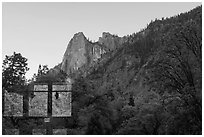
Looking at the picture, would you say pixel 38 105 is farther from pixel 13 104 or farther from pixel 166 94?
pixel 166 94

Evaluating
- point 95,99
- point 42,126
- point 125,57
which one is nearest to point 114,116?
point 95,99

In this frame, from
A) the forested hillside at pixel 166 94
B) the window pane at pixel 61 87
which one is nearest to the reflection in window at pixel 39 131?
the forested hillside at pixel 166 94

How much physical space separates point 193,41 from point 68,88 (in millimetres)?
9480

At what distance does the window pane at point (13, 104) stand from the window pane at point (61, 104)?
2478mm

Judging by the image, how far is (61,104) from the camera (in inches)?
826

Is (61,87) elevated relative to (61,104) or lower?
elevated

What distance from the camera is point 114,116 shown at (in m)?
21.4

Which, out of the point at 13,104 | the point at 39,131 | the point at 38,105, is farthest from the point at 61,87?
the point at 39,131

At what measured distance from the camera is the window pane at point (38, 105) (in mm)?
19219

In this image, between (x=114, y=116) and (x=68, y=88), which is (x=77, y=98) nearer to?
(x=68, y=88)

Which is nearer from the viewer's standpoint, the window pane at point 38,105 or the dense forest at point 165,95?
the dense forest at point 165,95

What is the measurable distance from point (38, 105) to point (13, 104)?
7.78ft

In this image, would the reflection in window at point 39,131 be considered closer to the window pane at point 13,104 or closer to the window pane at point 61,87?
the window pane at point 13,104

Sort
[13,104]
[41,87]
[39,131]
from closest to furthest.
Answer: [39,131] < [13,104] < [41,87]
